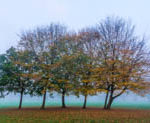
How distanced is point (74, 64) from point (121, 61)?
7465 mm

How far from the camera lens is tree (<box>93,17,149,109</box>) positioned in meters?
27.7

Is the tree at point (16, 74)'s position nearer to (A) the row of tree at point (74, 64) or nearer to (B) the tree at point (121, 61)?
(A) the row of tree at point (74, 64)

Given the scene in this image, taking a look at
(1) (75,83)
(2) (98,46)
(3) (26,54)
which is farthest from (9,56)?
(2) (98,46)

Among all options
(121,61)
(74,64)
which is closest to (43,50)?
(74,64)

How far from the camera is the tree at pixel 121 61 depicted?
27672mm

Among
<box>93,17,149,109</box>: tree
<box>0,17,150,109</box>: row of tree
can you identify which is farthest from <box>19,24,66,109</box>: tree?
<box>93,17,149,109</box>: tree

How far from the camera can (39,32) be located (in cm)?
2939

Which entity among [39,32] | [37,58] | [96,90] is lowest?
[96,90]

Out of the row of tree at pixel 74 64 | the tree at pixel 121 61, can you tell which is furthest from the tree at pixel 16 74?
the tree at pixel 121 61

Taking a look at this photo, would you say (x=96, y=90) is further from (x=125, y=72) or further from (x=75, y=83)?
(x=125, y=72)

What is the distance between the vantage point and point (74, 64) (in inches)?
1105

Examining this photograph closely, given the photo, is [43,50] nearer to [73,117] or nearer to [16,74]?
[16,74]

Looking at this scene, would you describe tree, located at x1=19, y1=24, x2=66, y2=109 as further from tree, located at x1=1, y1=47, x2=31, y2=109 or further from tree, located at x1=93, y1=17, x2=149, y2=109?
tree, located at x1=93, y1=17, x2=149, y2=109

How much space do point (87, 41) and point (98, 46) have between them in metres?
2.10
